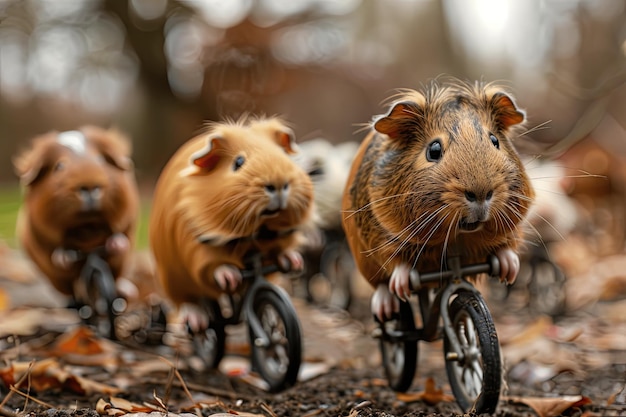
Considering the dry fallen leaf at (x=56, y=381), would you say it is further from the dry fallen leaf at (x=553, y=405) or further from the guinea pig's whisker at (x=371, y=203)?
the dry fallen leaf at (x=553, y=405)

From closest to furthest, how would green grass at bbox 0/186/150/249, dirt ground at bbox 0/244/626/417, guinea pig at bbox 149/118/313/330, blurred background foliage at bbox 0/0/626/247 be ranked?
dirt ground at bbox 0/244/626/417, guinea pig at bbox 149/118/313/330, green grass at bbox 0/186/150/249, blurred background foliage at bbox 0/0/626/247

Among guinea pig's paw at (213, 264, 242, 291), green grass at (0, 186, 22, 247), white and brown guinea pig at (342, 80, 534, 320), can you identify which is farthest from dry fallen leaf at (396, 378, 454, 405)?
green grass at (0, 186, 22, 247)

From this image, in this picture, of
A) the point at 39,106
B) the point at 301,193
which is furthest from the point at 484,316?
the point at 39,106

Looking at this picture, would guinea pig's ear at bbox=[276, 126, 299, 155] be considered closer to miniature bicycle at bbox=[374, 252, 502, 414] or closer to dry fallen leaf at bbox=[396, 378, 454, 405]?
miniature bicycle at bbox=[374, 252, 502, 414]

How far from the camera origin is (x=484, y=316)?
109 inches

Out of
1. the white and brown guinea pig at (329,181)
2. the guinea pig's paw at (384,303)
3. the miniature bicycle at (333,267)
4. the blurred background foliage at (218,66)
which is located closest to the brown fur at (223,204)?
the guinea pig's paw at (384,303)

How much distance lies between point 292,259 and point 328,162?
8.19ft

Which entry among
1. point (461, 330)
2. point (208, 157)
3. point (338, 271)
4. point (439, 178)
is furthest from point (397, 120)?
point (338, 271)

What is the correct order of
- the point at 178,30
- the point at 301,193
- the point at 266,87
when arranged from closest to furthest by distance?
the point at 301,193 < the point at 266,87 < the point at 178,30

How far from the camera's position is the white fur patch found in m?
4.61

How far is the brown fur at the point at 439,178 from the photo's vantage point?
2707mm

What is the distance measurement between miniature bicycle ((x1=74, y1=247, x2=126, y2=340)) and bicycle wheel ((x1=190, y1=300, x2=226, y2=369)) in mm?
751

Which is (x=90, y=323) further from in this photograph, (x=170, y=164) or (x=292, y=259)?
(x=292, y=259)

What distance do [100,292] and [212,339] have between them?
104 cm
